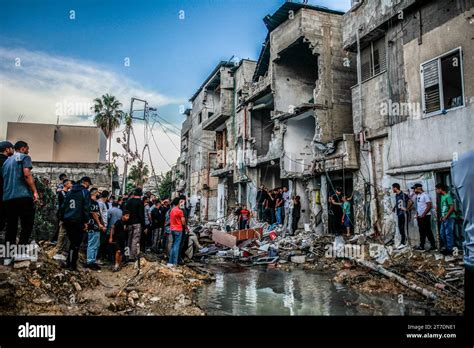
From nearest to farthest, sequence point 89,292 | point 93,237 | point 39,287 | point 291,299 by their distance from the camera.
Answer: point 39,287
point 89,292
point 291,299
point 93,237

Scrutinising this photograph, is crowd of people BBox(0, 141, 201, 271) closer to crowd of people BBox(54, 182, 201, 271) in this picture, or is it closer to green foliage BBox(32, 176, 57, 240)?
crowd of people BBox(54, 182, 201, 271)

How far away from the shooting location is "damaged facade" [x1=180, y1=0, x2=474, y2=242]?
8969 millimetres

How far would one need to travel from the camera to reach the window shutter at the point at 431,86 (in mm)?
9227

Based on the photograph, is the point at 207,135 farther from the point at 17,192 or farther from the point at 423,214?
the point at 17,192

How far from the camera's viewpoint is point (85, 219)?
579cm

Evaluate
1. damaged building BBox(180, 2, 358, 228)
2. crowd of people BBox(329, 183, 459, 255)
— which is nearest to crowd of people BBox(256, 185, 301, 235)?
damaged building BBox(180, 2, 358, 228)

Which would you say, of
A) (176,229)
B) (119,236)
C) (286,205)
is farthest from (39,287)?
(286,205)

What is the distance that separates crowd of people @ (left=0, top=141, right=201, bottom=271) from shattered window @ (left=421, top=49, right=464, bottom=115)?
7.80 meters

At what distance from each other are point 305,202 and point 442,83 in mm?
8207

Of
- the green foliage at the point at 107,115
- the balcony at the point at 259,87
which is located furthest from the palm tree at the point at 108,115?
the balcony at the point at 259,87

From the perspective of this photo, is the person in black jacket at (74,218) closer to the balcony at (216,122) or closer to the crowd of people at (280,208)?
the crowd of people at (280,208)

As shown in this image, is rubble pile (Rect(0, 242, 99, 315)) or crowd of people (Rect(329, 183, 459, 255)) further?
crowd of people (Rect(329, 183, 459, 255))

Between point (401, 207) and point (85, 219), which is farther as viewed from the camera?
point (401, 207)
